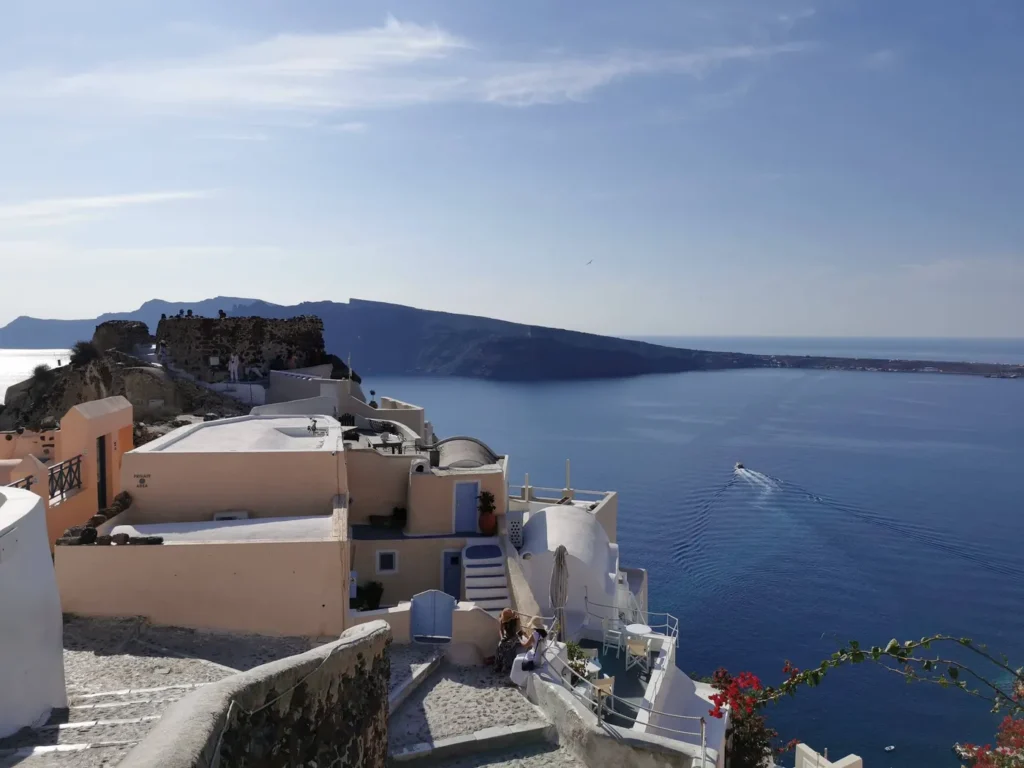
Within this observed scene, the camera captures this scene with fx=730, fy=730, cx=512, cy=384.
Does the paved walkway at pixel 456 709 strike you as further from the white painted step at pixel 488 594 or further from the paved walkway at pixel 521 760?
the white painted step at pixel 488 594

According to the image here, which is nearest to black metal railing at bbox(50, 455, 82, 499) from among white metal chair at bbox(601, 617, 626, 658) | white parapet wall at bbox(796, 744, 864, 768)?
white metal chair at bbox(601, 617, 626, 658)

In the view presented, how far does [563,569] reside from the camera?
11336mm

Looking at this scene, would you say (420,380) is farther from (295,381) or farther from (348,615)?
(348,615)

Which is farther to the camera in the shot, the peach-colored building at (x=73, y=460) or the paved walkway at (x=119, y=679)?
the peach-colored building at (x=73, y=460)

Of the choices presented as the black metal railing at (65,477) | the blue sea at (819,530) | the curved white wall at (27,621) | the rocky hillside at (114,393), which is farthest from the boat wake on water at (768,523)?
the curved white wall at (27,621)

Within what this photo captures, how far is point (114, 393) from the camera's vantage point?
746 inches

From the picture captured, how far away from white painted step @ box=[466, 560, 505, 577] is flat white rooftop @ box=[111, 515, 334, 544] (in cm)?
289

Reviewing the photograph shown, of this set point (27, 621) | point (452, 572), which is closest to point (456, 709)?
point (27, 621)

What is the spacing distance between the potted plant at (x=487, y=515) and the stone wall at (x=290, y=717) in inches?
283

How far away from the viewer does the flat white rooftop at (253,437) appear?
9.31 metres

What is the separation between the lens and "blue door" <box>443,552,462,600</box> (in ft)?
36.8

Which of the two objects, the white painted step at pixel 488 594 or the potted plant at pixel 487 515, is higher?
the potted plant at pixel 487 515

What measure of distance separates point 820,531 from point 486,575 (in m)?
26.2

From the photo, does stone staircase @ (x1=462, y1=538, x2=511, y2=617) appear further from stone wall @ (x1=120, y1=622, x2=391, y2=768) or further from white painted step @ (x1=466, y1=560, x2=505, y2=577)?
stone wall @ (x1=120, y1=622, x2=391, y2=768)
